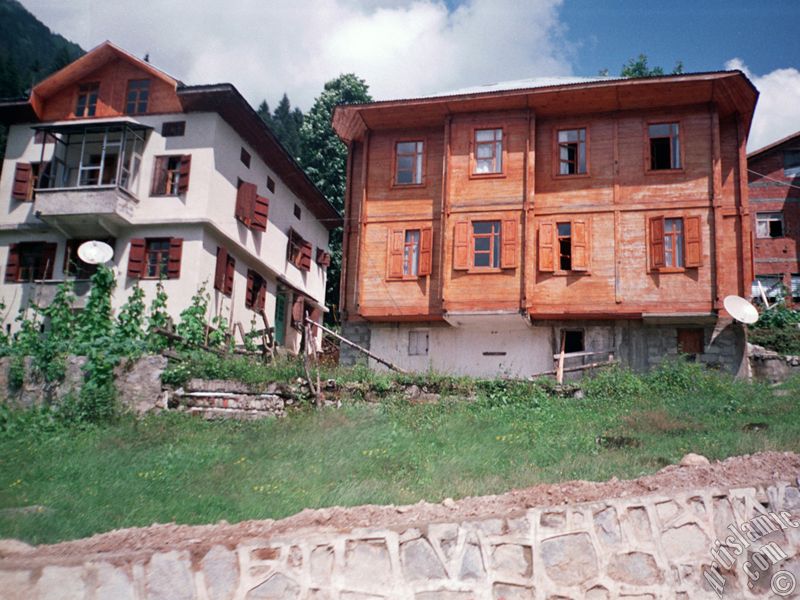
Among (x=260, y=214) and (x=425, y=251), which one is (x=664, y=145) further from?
(x=260, y=214)

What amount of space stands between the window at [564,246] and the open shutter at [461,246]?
2252 mm

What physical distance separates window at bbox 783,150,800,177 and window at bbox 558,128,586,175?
1798cm

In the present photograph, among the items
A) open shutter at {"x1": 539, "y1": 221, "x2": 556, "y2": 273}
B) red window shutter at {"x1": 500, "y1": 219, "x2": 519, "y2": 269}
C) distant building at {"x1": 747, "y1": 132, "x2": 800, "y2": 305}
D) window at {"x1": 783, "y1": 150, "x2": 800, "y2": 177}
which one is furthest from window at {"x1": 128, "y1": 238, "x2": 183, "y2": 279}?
window at {"x1": 783, "y1": 150, "x2": 800, "y2": 177}

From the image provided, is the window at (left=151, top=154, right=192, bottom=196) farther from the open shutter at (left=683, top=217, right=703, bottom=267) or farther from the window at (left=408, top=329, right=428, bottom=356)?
the open shutter at (left=683, top=217, right=703, bottom=267)

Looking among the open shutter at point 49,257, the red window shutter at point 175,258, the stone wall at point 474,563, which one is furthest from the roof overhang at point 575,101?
the stone wall at point 474,563

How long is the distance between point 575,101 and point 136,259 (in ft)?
48.3


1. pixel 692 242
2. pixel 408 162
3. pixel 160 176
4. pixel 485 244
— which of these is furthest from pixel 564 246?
pixel 160 176

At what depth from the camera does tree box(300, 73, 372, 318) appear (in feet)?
127

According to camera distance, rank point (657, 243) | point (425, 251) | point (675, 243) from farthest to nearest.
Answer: point (425, 251) → point (675, 243) → point (657, 243)

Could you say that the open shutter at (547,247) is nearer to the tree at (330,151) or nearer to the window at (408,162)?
the window at (408,162)

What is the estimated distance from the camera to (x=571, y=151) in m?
24.6

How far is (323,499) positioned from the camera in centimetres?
1182

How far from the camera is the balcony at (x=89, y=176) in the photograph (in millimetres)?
24828

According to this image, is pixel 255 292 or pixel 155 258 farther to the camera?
pixel 255 292
